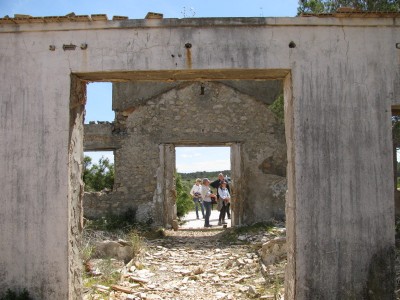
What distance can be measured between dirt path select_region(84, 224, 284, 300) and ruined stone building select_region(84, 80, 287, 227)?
4.50ft

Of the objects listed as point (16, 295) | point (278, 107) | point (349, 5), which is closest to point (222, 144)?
point (278, 107)

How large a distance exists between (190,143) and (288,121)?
733cm

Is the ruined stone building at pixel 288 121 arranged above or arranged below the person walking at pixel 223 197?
above

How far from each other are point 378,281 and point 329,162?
141 centimetres

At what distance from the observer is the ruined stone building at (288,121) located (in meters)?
4.71

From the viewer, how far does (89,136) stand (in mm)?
12477

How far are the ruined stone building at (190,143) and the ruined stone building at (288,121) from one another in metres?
7.02

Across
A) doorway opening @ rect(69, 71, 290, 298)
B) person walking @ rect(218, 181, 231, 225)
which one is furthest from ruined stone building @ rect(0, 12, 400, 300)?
person walking @ rect(218, 181, 231, 225)

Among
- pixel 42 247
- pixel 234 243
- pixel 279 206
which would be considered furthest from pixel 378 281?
pixel 279 206

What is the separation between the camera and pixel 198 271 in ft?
25.3

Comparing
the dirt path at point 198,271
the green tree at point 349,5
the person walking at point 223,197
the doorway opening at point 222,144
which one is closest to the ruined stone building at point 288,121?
the dirt path at point 198,271

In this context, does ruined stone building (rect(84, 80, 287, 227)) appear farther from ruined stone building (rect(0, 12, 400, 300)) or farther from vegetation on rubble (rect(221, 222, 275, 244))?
ruined stone building (rect(0, 12, 400, 300))

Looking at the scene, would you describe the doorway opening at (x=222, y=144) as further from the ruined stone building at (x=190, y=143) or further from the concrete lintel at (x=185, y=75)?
the concrete lintel at (x=185, y=75)

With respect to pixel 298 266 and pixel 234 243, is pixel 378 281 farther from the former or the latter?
pixel 234 243
